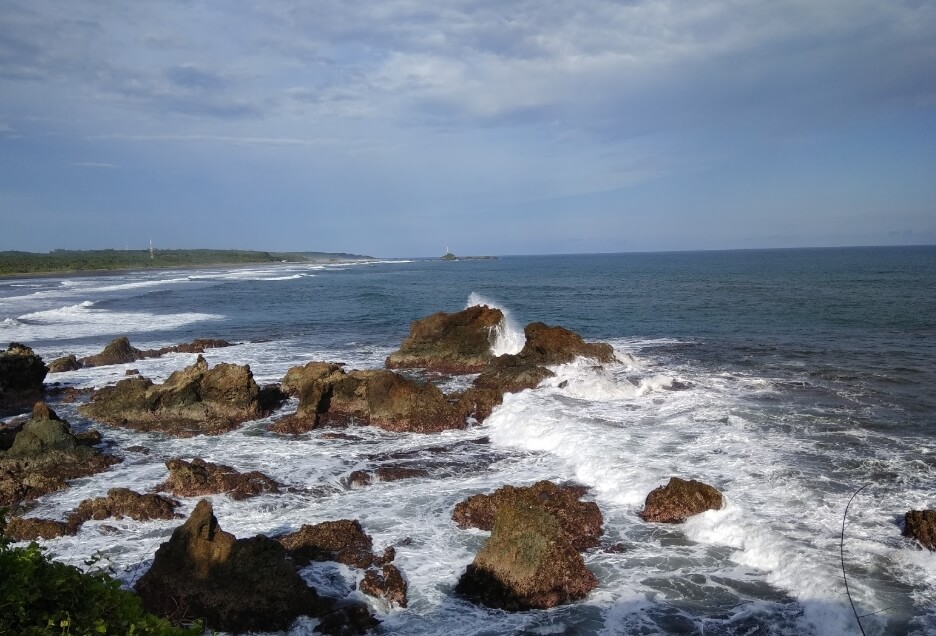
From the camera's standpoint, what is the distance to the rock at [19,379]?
21812mm

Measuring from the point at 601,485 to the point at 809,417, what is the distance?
8161 mm

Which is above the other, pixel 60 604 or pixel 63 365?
pixel 60 604

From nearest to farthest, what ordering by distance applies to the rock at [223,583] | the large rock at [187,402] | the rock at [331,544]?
1. the rock at [223,583]
2. the rock at [331,544]
3. the large rock at [187,402]

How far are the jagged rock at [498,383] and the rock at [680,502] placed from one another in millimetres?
7810

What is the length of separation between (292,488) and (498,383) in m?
10.3

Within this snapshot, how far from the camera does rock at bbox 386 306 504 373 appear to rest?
1085 inches

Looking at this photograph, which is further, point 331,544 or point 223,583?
point 331,544

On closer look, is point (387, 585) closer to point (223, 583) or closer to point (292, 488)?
point (223, 583)

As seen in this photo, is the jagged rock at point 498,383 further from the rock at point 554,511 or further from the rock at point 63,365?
the rock at point 63,365

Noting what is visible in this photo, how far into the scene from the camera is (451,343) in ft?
92.5

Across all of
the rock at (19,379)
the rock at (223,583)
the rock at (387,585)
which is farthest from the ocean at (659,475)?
the rock at (19,379)

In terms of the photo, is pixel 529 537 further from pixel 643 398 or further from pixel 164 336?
pixel 164 336

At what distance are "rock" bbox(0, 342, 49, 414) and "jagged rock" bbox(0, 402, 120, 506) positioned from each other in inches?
297

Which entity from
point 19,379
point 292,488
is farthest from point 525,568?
point 19,379
